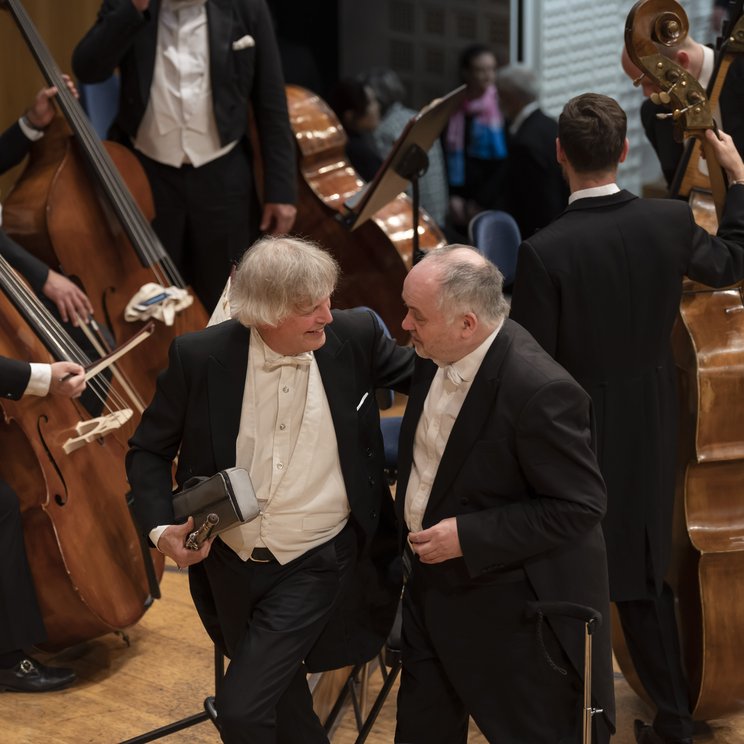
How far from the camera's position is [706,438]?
2750 mm

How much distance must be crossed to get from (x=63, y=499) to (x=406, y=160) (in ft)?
5.02

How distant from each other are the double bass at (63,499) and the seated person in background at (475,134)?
3727mm

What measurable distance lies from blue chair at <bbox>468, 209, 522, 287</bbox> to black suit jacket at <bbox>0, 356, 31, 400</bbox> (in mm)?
1504

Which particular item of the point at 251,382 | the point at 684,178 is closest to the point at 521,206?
the point at 684,178

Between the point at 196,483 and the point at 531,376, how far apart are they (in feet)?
2.20

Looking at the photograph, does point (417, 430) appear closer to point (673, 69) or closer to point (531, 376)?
point (531, 376)

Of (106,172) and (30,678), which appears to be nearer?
(30,678)

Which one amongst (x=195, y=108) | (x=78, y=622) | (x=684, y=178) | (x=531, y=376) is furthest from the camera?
(x=195, y=108)

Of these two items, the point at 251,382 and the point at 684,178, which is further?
the point at 684,178

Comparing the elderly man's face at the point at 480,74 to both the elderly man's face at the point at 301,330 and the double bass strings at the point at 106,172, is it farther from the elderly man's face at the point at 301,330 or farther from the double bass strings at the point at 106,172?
the elderly man's face at the point at 301,330

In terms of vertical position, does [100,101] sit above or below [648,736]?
above

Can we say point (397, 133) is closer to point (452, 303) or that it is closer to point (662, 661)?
point (662, 661)

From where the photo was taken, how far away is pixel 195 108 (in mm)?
4215

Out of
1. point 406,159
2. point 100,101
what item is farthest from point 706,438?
point 100,101
